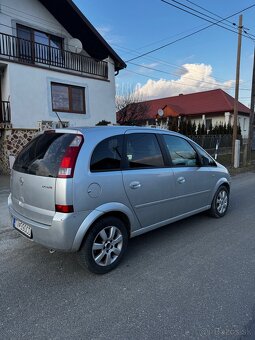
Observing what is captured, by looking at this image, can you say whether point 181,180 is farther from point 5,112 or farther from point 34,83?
point 34,83

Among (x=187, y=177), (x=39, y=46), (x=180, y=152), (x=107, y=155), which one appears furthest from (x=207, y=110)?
(x=107, y=155)

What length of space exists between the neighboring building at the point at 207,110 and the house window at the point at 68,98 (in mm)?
14706

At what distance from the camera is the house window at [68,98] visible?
1361 centimetres

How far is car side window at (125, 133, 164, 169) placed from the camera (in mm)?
3715

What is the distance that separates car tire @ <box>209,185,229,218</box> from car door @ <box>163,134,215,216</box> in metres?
0.29

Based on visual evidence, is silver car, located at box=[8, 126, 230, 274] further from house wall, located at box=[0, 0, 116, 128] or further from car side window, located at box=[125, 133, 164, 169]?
house wall, located at box=[0, 0, 116, 128]

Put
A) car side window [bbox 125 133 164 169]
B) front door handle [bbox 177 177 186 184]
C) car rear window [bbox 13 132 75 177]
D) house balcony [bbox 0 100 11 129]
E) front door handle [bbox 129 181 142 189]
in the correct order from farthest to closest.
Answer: house balcony [bbox 0 100 11 129]
front door handle [bbox 177 177 186 184]
car side window [bbox 125 133 164 169]
front door handle [bbox 129 181 142 189]
car rear window [bbox 13 132 75 177]

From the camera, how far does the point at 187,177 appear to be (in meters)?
4.52

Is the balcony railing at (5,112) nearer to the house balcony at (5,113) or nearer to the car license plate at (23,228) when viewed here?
the house balcony at (5,113)

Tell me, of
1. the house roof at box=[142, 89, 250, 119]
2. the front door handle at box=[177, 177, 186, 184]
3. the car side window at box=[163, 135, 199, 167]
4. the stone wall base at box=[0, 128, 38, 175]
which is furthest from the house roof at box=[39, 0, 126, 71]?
the house roof at box=[142, 89, 250, 119]

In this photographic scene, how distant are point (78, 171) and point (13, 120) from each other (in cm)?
1009

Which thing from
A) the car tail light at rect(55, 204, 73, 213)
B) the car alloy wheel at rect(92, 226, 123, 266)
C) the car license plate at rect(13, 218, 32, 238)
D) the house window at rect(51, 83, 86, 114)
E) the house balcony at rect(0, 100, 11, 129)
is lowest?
the car alloy wheel at rect(92, 226, 123, 266)

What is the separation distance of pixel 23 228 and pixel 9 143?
9.19 m

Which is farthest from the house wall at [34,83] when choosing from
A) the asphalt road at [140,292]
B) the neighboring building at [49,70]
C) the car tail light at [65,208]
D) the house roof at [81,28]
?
the car tail light at [65,208]
